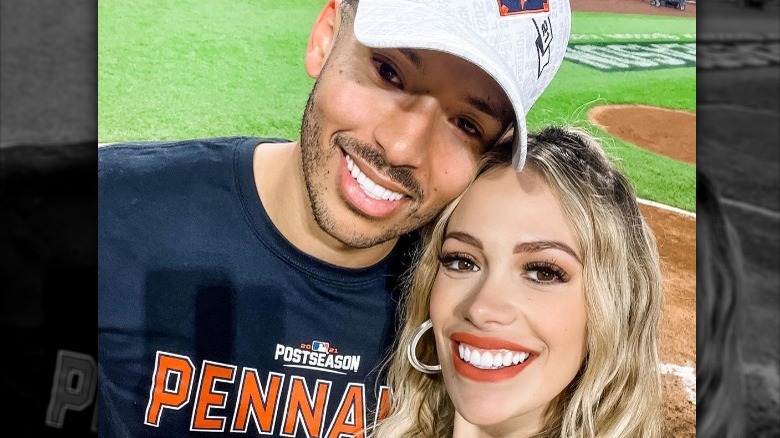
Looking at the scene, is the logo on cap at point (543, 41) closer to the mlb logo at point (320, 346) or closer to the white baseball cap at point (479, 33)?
the white baseball cap at point (479, 33)

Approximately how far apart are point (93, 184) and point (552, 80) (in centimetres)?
260

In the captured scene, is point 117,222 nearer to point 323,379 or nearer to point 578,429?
point 323,379

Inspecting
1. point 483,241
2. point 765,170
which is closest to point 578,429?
point 483,241

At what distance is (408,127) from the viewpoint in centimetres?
226

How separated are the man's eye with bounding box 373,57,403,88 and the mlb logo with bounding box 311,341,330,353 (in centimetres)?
82

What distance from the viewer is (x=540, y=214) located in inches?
90.7

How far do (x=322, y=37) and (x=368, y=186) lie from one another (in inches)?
18.0

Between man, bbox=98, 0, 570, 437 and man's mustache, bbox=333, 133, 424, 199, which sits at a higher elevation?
man's mustache, bbox=333, 133, 424, 199

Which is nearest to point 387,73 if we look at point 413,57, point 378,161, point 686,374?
point 413,57

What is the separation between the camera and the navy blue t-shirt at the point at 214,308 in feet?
8.13

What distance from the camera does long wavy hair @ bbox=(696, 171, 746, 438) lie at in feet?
9.61

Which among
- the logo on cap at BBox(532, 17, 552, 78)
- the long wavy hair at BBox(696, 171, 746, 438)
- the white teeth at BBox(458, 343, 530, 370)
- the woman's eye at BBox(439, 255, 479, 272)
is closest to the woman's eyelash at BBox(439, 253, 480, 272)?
the woman's eye at BBox(439, 255, 479, 272)

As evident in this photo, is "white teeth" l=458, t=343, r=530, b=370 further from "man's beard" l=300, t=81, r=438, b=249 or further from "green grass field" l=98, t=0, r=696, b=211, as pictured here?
"green grass field" l=98, t=0, r=696, b=211

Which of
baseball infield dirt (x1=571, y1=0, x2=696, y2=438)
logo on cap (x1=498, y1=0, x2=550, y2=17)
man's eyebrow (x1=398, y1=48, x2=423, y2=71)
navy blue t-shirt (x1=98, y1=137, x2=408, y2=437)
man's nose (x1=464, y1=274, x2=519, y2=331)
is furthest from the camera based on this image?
baseball infield dirt (x1=571, y1=0, x2=696, y2=438)
